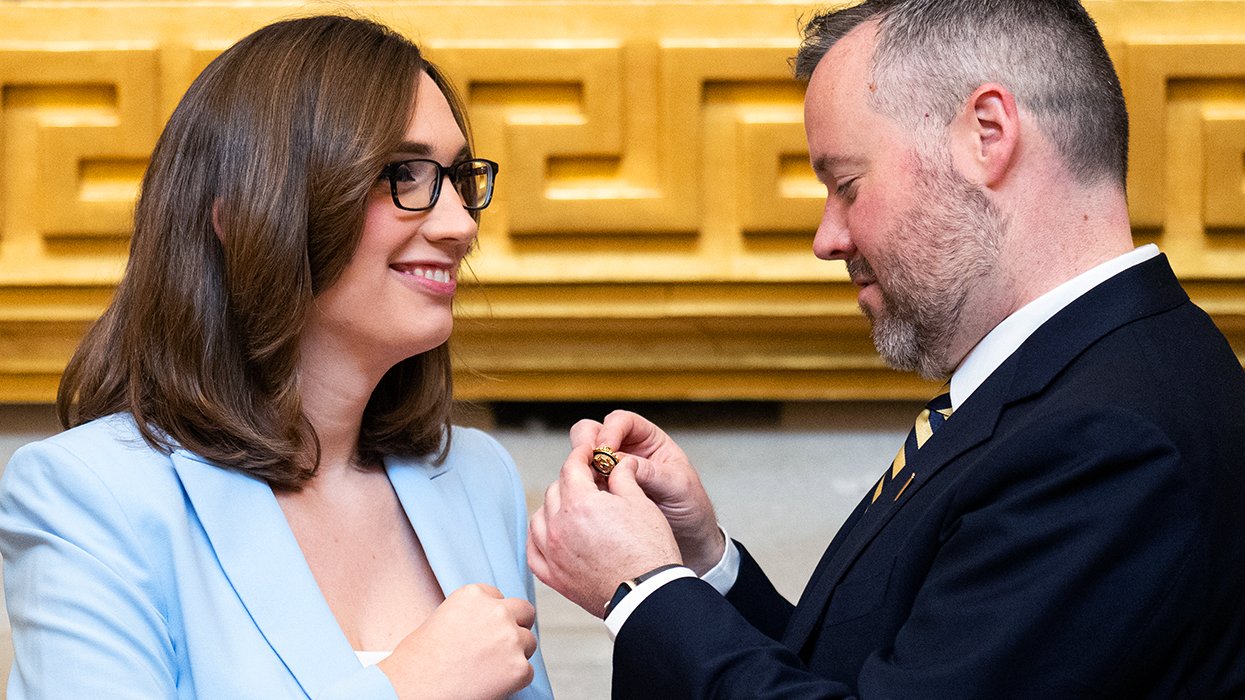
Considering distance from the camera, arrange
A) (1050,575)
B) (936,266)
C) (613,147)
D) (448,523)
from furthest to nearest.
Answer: (613,147)
(448,523)
(936,266)
(1050,575)

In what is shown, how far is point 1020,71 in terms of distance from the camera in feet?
3.27

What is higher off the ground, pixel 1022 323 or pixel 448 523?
pixel 1022 323

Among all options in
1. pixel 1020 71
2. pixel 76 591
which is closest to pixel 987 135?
pixel 1020 71

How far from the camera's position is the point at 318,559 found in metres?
1.09

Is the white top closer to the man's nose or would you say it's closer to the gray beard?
the gray beard

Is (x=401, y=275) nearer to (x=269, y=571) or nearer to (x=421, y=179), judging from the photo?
(x=421, y=179)

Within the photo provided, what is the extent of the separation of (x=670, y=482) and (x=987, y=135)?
452 millimetres

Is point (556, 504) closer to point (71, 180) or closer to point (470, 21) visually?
point (470, 21)

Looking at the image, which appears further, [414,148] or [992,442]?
[414,148]

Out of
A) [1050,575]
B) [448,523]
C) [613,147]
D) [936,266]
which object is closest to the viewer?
[1050,575]

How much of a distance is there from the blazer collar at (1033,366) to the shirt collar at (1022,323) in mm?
10

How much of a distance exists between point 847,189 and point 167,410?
0.59 m

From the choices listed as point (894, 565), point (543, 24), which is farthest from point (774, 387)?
point (894, 565)

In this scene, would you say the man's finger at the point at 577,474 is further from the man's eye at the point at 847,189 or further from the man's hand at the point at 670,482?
the man's eye at the point at 847,189
